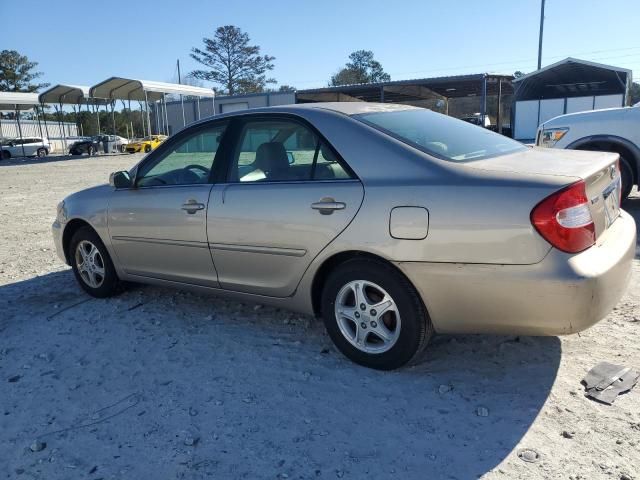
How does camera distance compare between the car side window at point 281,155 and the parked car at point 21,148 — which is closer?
the car side window at point 281,155

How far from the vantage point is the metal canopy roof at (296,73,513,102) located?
3359cm

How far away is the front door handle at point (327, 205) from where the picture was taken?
312cm

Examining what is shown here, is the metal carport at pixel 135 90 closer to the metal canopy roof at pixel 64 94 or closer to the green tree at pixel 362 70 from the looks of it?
the metal canopy roof at pixel 64 94

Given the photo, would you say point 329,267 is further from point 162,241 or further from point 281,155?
point 162,241

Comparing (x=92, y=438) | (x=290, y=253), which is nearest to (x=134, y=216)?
(x=290, y=253)

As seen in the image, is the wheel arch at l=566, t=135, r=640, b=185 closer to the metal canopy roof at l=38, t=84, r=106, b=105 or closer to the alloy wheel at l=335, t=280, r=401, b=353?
the alloy wheel at l=335, t=280, r=401, b=353

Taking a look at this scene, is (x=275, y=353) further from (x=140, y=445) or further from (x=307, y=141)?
(x=307, y=141)

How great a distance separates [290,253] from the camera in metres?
3.37

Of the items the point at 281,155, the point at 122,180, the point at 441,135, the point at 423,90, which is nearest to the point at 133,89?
the point at 423,90

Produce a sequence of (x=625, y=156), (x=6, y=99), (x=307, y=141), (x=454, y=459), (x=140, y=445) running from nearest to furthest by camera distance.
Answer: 1. (x=454, y=459)
2. (x=140, y=445)
3. (x=307, y=141)
4. (x=625, y=156)
5. (x=6, y=99)

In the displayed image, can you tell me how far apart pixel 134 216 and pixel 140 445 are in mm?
2136

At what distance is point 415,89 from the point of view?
3838 cm

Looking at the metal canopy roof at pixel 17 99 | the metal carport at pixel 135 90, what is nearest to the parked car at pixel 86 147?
the metal carport at pixel 135 90

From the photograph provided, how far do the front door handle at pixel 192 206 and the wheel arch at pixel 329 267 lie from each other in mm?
1038
